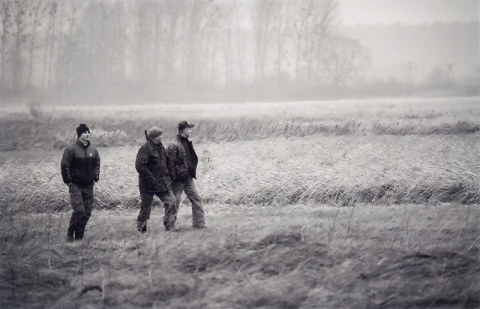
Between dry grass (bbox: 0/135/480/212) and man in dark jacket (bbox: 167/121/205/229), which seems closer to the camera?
man in dark jacket (bbox: 167/121/205/229)

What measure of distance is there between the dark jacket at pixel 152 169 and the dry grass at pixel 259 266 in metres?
0.72

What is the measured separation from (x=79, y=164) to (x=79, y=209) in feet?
2.16

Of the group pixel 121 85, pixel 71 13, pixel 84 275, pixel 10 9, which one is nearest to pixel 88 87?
pixel 121 85

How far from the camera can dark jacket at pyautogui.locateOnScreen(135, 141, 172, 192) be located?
6.90m

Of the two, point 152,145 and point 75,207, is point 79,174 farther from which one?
point 152,145

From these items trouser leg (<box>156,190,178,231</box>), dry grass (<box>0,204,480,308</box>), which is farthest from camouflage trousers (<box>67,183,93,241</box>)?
trouser leg (<box>156,190,178,231</box>)

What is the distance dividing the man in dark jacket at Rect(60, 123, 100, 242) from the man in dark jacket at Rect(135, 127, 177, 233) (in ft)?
2.33

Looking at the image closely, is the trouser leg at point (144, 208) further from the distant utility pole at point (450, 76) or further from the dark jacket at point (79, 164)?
the distant utility pole at point (450, 76)

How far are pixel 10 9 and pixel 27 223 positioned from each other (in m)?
8.09

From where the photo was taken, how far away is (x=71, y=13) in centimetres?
1552

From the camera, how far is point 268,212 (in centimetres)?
851

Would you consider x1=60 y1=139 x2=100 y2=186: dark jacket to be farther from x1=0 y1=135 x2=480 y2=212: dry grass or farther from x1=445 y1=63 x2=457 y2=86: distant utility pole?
x1=445 y1=63 x2=457 y2=86: distant utility pole

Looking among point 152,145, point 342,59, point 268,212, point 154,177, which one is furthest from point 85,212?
point 342,59

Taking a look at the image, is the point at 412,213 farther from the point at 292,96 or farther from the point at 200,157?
the point at 292,96
